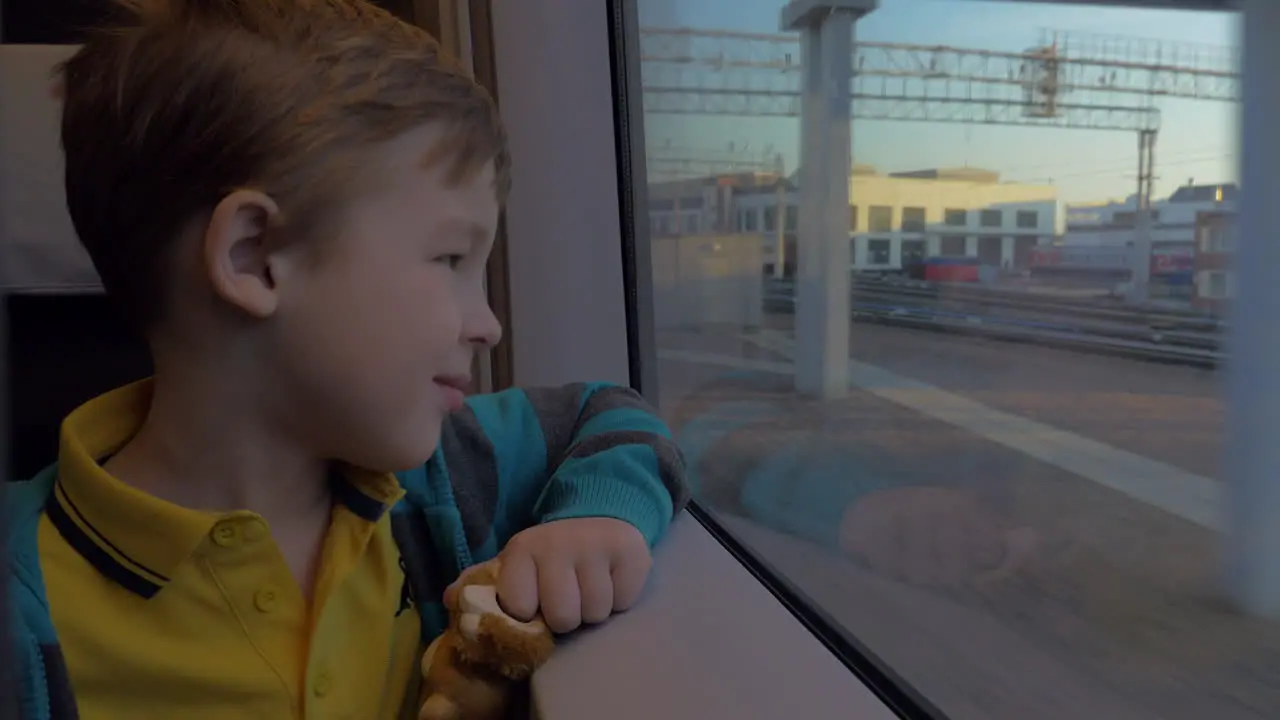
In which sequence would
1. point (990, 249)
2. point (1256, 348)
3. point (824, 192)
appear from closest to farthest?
1. point (1256, 348)
2. point (990, 249)
3. point (824, 192)

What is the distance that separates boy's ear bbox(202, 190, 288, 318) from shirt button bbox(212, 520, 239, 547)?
0.50 ft

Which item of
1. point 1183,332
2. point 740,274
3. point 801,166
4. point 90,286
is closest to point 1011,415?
point 1183,332

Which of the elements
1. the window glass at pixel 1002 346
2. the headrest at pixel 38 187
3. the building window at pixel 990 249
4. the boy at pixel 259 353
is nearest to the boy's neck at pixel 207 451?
the boy at pixel 259 353

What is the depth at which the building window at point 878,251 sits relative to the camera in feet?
3.45

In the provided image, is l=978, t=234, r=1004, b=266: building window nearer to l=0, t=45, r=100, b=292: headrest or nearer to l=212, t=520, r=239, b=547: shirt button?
l=212, t=520, r=239, b=547: shirt button

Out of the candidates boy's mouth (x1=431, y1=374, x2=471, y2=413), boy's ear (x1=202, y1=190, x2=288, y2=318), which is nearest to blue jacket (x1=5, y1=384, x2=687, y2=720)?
boy's mouth (x1=431, y1=374, x2=471, y2=413)

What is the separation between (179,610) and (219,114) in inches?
13.4

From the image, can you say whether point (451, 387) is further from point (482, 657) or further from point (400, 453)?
point (482, 657)

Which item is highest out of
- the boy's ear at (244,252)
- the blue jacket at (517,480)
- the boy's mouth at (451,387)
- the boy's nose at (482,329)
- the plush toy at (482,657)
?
the boy's ear at (244,252)

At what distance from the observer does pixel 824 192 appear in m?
1.16

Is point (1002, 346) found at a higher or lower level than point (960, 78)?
lower

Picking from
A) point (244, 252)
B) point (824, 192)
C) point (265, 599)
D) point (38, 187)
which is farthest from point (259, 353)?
point (824, 192)

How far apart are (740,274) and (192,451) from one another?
0.89 metres

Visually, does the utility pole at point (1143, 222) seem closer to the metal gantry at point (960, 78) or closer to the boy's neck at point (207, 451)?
the metal gantry at point (960, 78)
